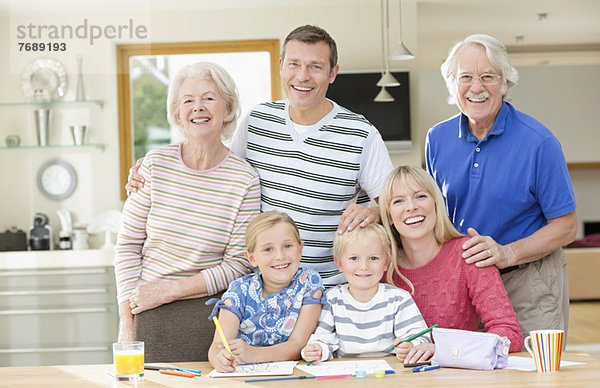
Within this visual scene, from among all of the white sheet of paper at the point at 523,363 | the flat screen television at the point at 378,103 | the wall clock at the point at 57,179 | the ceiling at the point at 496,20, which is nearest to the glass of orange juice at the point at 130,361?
the white sheet of paper at the point at 523,363

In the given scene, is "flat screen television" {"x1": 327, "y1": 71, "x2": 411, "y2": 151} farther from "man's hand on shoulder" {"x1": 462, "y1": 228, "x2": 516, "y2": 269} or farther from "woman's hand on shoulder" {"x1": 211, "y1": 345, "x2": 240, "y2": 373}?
"woman's hand on shoulder" {"x1": 211, "y1": 345, "x2": 240, "y2": 373}

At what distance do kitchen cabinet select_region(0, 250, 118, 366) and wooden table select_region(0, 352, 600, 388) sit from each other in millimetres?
3173

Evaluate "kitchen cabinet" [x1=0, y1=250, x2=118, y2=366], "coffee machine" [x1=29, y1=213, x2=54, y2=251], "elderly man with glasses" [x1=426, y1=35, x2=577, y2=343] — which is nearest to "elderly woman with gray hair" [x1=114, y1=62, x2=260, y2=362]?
"elderly man with glasses" [x1=426, y1=35, x2=577, y2=343]

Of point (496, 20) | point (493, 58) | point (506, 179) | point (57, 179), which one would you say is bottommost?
point (506, 179)

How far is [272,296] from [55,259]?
11.2 feet

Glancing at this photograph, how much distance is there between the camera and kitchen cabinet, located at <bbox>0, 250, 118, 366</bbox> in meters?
4.97

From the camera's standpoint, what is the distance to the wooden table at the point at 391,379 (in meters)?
1.64

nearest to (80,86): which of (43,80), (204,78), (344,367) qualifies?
(43,80)

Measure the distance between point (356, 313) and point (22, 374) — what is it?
893 millimetres

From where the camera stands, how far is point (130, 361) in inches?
68.7

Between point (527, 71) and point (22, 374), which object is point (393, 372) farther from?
point (527, 71)

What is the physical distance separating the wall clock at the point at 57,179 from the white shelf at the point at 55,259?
61 centimetres

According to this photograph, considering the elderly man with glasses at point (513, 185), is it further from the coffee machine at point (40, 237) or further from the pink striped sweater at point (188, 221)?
the coffee machine at point (40, 237)

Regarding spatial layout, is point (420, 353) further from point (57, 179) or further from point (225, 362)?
point (57, 179)
